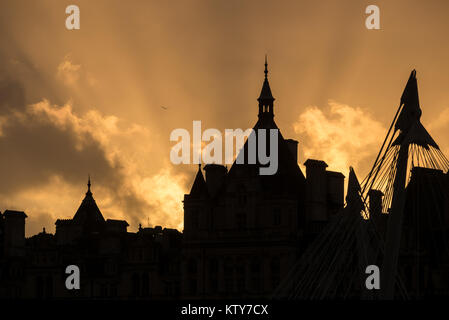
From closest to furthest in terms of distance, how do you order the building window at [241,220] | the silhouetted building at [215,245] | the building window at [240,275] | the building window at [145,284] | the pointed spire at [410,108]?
the pointed spire at [410,108] → the silhouetted building at [215,245] → the building window at [240,275] → the building window at [241,220] → the building window at [145,284]

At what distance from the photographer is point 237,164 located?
115 meters

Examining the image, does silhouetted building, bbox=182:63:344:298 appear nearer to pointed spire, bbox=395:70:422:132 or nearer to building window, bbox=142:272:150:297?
building window, bbox=142:272:150:297

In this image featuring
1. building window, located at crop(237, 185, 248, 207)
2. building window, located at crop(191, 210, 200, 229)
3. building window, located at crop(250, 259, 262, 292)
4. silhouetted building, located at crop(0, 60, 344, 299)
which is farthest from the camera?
building window, located at crop(191, 210, 200, 229)

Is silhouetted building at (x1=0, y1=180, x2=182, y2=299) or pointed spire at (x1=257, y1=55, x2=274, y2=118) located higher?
pointed spire at (x1=257, y1=55, x2=274, y2=118)

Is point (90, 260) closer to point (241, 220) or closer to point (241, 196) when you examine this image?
point (241, 220)

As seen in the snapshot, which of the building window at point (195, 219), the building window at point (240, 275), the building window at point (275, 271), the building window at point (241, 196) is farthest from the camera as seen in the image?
the building window at point (195, 219)

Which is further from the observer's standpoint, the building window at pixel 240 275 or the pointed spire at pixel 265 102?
the pointed spire at pixel 265 102

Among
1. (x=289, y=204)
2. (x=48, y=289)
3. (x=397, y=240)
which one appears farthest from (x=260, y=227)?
(x=397, y=240)

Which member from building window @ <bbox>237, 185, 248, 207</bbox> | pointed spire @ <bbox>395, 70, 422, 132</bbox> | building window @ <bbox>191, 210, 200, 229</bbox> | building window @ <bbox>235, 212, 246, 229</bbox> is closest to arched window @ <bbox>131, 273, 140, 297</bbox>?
building window @ <bbox>191, 210, 200, 229</bbox>

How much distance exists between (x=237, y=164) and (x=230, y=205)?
3792mm

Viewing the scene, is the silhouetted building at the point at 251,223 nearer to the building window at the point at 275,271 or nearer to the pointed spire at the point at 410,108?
the building window at the point at 275,271

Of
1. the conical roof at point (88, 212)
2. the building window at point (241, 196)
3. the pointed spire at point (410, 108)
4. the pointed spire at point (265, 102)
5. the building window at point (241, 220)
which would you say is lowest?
the pointed spire at point (410, 108)

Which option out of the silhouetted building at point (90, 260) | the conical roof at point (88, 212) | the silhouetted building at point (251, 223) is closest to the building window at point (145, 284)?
the silhouetted building at point (90, 260)
